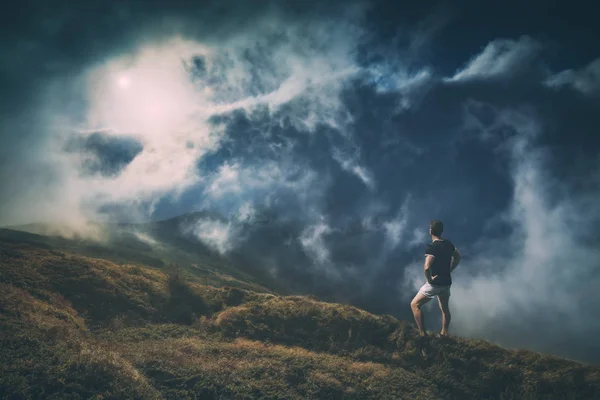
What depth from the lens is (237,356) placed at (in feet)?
37.8

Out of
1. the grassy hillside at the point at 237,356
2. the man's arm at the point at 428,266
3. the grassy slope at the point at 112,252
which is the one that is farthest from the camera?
the grassy slope at the point at 112,252

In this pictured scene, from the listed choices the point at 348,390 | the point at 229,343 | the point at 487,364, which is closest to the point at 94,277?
the point at 229,343

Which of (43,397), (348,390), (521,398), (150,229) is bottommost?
(43,397)

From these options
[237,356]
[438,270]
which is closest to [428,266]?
[438,270]

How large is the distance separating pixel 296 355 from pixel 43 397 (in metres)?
6.87

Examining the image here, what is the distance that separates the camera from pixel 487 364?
1079 cm

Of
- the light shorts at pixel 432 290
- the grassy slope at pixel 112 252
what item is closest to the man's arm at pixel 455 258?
the light shorts at pixel 432 290

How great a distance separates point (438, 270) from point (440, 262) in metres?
0.28

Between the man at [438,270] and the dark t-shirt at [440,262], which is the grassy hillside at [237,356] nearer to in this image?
the man at [438,270]

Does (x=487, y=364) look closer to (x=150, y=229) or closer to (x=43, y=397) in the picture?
(x=43, y=397)

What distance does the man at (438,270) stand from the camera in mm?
11344

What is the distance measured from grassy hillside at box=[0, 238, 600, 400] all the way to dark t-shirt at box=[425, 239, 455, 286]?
2382 millimetres

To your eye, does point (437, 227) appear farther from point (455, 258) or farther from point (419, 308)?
point (419, 308)

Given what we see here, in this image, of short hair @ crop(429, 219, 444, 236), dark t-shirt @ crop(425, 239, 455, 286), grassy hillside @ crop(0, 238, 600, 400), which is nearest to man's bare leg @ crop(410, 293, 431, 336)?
grassy hillside @ crop(0, 238, 600, 400)
